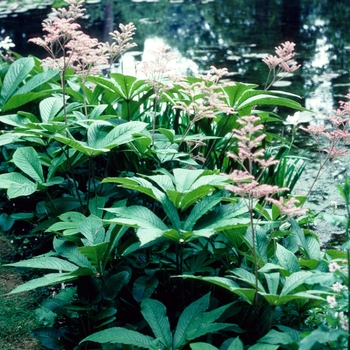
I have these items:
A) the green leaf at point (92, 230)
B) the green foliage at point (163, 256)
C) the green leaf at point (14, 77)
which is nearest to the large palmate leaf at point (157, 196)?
the green foliage at point (163, 256)

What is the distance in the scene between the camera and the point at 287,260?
1.73 meters

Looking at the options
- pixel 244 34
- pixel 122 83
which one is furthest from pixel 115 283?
pixel 244 34

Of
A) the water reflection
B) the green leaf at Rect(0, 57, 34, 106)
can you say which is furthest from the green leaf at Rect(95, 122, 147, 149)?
the water reflection

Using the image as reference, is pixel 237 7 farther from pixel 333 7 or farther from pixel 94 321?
pixel 94 321

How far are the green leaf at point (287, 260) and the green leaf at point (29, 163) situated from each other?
96 cm

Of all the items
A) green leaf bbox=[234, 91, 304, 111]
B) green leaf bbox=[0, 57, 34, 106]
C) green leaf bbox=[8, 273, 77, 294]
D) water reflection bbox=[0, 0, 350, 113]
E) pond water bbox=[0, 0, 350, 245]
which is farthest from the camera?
water reflection bbox=[0, 0, 350, 113]

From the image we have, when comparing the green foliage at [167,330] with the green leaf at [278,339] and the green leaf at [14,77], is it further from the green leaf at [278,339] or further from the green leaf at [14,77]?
the green leaf at [14,77]

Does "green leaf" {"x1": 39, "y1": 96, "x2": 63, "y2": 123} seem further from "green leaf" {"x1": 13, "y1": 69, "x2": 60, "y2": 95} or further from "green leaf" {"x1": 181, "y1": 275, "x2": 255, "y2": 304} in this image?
"green leaf" {"x1": 181, "y1": 275, "x2": 255, "y2": 304}

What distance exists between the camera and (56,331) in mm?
1843

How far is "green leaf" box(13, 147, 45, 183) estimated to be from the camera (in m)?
2.15

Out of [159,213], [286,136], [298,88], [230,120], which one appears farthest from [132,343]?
[298,88]

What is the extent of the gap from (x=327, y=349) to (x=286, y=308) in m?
0.39

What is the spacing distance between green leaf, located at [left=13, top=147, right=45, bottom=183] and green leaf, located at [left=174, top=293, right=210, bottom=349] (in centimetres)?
83

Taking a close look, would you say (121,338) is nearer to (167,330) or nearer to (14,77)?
(167,330)
